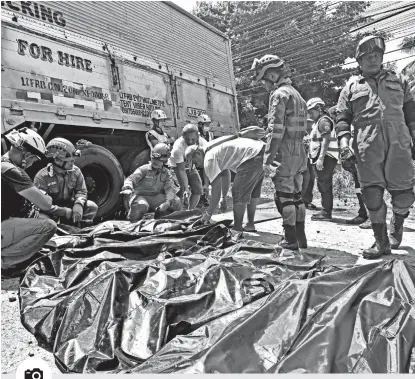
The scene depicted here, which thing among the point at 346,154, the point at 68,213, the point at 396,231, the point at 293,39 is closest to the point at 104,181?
the point at 68,213

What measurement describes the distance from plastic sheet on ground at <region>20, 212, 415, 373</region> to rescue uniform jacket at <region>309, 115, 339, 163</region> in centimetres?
325

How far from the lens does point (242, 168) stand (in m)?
4.57

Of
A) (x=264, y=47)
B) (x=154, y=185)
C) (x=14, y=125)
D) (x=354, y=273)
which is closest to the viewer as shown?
(x=354, y=273)

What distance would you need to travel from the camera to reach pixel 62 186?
13.9 ft

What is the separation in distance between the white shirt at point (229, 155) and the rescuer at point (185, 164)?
4.20 ft

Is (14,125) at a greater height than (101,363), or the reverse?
(14,125)

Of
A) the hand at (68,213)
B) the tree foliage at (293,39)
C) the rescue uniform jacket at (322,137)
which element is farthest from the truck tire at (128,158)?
the tree foliage at (293,39)

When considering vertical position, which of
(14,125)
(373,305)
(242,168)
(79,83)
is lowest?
(373,305)

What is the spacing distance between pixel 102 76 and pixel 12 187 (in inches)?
130

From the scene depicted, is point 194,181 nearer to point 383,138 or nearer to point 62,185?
point 62,185

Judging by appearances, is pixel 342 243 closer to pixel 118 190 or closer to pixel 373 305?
pixel 373 305

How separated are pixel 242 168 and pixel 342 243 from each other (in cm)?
144

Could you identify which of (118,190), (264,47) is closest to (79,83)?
(118,190)

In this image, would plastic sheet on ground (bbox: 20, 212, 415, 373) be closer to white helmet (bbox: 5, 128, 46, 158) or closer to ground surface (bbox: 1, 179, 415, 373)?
ground surface (bbox: 1, 179, 415, 373)
